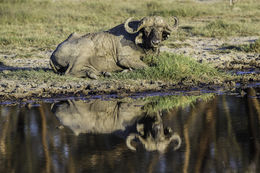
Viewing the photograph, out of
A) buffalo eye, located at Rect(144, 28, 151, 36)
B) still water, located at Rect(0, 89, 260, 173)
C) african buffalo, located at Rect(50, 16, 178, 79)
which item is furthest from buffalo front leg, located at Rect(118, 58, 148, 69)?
still water, located at Rect(0, 89, 260, 173)

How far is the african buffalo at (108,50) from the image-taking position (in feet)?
32.6

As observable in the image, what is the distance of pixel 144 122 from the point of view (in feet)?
22.3

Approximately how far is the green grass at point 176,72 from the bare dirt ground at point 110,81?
245mm

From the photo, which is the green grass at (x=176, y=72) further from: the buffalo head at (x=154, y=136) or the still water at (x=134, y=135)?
the buffalo head at (x=154, y=136)

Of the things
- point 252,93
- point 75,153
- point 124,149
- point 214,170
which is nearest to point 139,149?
point 124,149

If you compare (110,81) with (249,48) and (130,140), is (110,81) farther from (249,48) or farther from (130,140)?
(249,48)

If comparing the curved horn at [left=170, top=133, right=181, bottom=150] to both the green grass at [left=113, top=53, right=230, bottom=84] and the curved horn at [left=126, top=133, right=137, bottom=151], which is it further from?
the green grass at [left=113, top=53, right=230, bottom=84]

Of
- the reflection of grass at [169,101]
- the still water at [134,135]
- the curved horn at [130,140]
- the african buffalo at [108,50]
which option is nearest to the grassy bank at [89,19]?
the african buffalo at [108,50]

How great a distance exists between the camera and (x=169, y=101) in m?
8.27

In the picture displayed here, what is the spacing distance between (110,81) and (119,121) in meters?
2.64

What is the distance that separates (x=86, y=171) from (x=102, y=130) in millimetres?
1682

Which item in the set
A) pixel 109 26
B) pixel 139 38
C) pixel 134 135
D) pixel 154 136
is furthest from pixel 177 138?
pixel 109 26

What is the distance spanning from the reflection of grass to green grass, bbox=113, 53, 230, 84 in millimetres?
1024

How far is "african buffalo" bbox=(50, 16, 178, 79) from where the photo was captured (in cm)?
995
